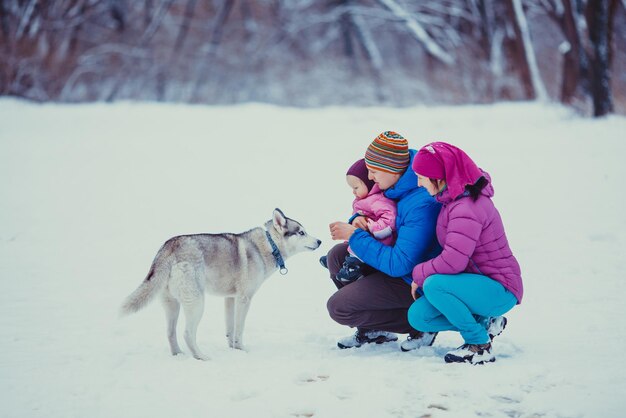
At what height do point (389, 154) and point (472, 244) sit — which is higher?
point (389, 154)

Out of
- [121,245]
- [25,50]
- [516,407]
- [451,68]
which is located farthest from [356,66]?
[516,407]

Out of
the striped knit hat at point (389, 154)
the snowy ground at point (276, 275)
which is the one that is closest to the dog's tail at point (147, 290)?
the snowy ground at point (276, 275)

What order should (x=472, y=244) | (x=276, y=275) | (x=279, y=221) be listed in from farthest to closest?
(x=276, y=275) → (x=279, y=221) → (x=472, y=244)

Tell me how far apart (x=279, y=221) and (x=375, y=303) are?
129 cm

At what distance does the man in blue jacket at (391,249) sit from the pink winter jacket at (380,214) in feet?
0.17

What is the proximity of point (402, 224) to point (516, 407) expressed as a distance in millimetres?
1462

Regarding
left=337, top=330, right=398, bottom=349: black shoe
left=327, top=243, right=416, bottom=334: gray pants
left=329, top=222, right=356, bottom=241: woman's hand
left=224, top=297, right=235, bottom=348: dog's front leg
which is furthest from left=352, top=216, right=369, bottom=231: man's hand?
left=224, top=297, right=235, bottom=348: dog's front leg

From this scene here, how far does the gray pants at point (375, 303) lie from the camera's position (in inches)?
175

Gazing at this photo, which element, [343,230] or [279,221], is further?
[279,221]

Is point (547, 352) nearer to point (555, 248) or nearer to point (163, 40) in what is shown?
point (555, 248)

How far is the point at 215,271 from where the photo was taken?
4.80 meters

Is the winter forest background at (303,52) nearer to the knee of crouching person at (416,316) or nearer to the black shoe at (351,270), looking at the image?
the black shoe at (351,270)

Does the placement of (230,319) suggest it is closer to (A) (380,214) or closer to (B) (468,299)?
(A) (380,214)

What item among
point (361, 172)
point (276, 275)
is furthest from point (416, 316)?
point (276, 275)
